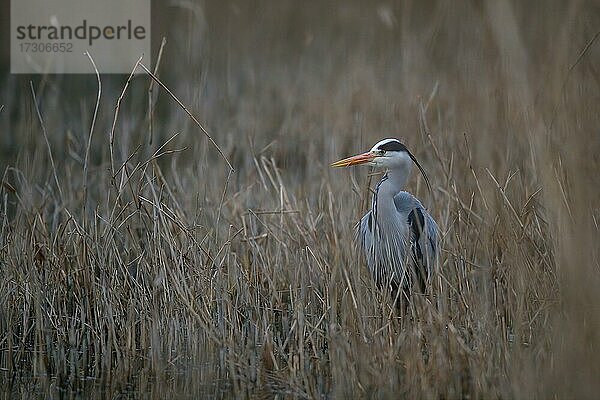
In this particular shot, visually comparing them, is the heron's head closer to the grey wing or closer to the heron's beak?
the heron's beak

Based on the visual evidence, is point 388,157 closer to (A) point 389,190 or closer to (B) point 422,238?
(A) point 389,190

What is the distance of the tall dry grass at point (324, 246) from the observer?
1930mm

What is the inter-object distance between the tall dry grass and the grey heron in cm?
6

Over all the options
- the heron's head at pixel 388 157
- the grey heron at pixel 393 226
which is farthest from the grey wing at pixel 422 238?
the heron's head at pixel 388 157

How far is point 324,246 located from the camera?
2.65 m

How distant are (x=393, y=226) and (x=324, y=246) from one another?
206 millimetres

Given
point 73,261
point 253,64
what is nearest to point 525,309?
point 73,261

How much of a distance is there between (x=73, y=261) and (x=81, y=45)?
33.3 inches

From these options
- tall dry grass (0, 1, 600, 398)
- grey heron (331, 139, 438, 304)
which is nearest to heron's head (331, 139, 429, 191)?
grey heron (331, 139, 438, 304)

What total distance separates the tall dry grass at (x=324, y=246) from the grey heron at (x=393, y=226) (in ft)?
0.21

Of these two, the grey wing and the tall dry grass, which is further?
the grey wing

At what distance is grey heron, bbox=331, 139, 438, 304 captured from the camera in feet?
8.57

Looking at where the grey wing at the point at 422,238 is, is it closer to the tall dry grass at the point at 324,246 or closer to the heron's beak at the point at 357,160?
the tall dry grass at the point at 324,246

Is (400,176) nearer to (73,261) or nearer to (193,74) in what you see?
(73,261)
